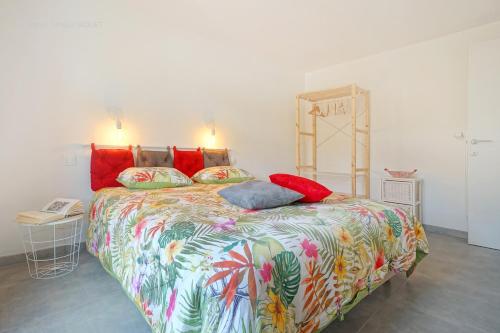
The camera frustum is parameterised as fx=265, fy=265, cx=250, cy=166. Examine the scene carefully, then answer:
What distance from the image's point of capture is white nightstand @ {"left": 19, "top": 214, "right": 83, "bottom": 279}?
2139 mm

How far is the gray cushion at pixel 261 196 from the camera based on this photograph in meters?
1.50

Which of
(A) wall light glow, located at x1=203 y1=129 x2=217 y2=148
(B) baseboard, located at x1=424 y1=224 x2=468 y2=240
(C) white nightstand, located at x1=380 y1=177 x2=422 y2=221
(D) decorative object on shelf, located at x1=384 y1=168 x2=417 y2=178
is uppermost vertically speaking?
(A) wall light glow, located at x1=203 y1=129 x2=217 y2=148

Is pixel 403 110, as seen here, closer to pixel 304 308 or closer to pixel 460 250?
pixel 460 250

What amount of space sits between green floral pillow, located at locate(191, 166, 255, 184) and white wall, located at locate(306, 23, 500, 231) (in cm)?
195

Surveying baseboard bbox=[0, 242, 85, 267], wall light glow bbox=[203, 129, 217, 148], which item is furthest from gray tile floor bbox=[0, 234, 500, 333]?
wall light glow bbox=[203, 129, 217, 148]

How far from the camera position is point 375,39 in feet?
10.3

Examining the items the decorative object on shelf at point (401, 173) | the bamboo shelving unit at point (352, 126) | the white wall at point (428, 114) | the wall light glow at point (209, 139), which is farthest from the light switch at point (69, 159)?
the white wall at point (428, 114)

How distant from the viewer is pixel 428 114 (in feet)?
10.2

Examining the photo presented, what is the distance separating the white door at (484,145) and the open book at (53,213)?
3.61m

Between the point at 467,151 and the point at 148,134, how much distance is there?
3346mm

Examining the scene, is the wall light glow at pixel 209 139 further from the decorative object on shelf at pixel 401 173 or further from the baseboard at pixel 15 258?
the decorative object on shelf at pixel 401 173

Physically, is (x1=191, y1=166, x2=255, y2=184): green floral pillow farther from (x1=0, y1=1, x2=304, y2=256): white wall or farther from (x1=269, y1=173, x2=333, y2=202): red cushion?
(x1=269, y1=173, x2=333, y2=202): red cushion

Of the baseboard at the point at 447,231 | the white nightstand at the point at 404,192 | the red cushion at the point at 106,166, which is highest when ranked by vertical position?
the red cushion at the point at 106,166

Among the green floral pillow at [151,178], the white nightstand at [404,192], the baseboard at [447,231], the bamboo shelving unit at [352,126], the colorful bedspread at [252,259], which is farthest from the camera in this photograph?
the bamboo shelving unit at [352,126]
